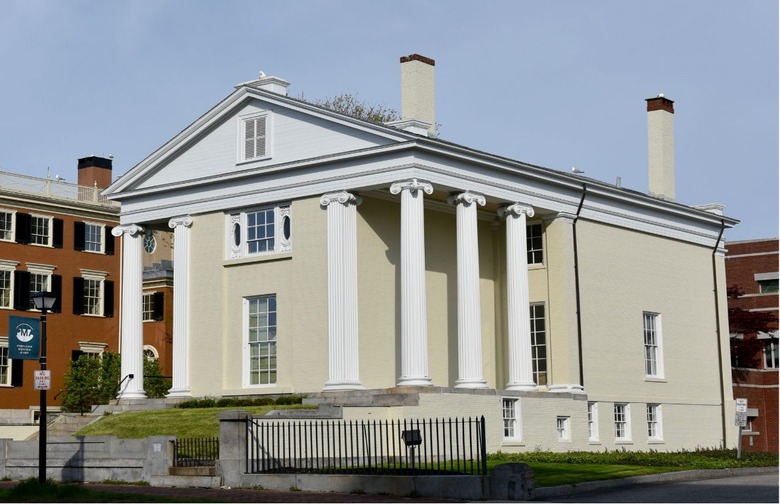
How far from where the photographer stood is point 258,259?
1527 inches

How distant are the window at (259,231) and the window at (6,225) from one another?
74.0 feet

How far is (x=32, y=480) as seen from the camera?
2558 cm

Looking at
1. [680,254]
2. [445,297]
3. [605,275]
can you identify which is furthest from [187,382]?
[680,254]

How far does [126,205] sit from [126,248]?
1.47 meters

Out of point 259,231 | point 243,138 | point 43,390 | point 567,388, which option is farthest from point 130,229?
point 43,390

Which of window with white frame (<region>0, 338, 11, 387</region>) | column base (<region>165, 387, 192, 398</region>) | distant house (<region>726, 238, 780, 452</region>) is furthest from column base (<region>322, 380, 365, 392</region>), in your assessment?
distant house (<region>726, 238, 780, 452</region>)

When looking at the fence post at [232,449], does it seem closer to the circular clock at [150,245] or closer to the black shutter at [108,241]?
the black shutter at [108,241]

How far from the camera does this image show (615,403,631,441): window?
4278cm

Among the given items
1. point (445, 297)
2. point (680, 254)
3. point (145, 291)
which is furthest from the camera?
point (145, 291)

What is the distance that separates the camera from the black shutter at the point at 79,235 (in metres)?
61.4

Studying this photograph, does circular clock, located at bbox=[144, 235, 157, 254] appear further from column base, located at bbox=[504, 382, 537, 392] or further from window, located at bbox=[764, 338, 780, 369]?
column base, located at bbox=[504, 382, 537, 392]

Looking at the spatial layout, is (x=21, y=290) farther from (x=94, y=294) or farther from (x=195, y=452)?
(x=195, y=452)

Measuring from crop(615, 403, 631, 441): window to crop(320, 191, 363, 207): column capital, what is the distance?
12267 mm

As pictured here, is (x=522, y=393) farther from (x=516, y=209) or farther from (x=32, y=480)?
(x=32, y=480)
